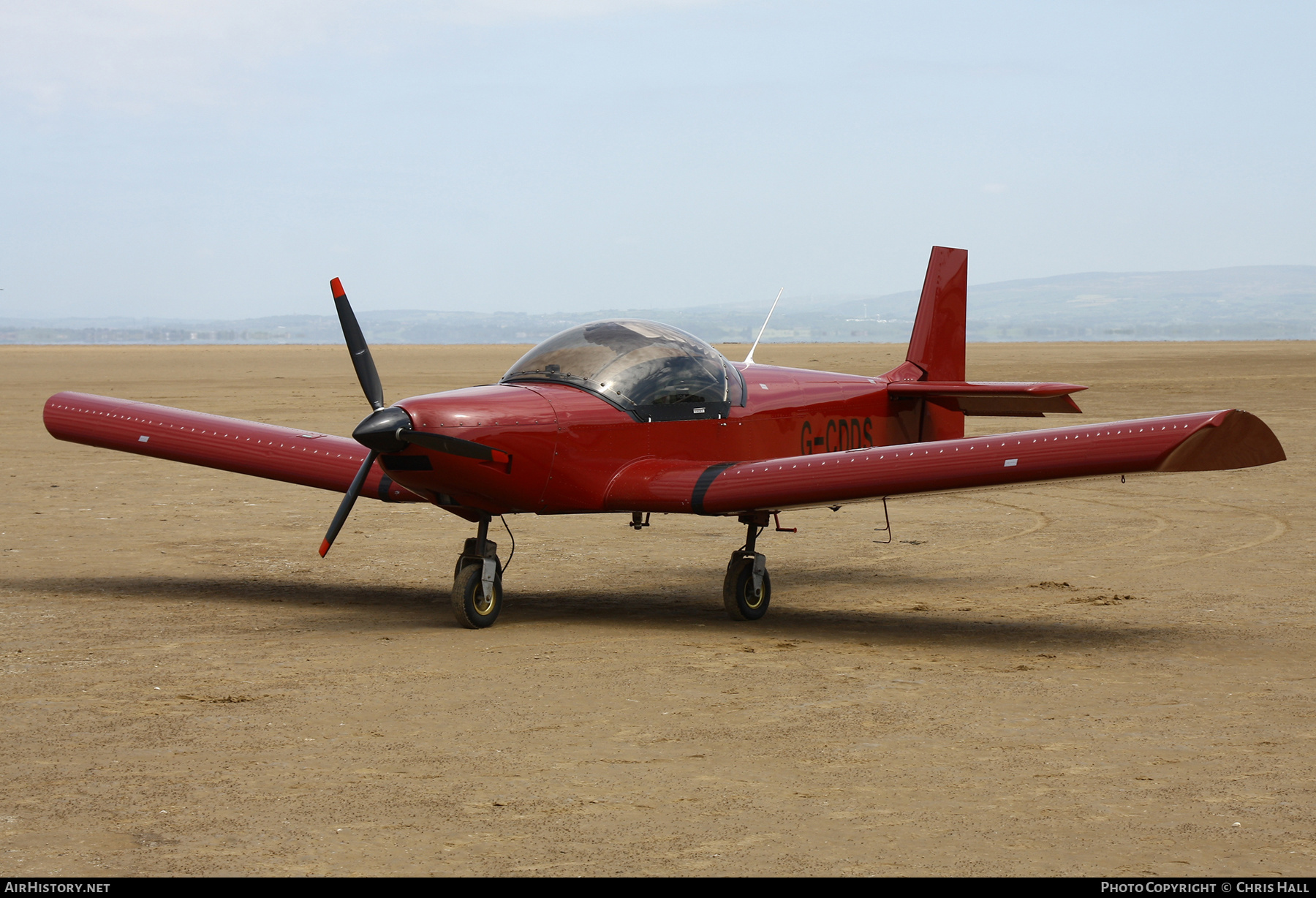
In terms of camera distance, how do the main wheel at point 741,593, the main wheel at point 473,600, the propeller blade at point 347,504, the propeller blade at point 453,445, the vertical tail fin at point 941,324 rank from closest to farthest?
the propeller blade at point 453,445 < the propeller blade at point 347,504 < the main wheel at point 473,600 < the main wheel at point 741,593 < the vertical tail fin at point 941,324

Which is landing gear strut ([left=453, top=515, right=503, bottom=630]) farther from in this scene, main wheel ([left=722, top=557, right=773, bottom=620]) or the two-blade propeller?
main wheel ([left=722, top=557, right=773, bottom=620])

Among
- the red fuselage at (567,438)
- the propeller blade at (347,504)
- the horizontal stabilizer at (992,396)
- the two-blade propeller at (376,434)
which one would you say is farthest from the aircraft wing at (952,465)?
the horizontal stabilizer at (992,396)

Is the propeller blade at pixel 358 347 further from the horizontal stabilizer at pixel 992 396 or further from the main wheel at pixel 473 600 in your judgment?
the horizontal stabilizer at pixel 992 396

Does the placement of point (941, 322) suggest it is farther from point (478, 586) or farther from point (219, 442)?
point (219, 442)

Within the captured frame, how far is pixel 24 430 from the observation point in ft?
96.4

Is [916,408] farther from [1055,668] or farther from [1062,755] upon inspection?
[1062,755]

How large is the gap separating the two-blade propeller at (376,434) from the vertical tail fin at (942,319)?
6350mm

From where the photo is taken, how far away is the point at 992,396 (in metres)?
13.1

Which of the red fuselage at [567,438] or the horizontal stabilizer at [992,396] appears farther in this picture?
the horizontal stabilizer at [992,396]

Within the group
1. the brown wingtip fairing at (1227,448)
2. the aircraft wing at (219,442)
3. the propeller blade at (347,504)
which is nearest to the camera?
the brown wingtip fairing at (1227,448)

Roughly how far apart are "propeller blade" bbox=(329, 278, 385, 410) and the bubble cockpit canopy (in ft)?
3.40

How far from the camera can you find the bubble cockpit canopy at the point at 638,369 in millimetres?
10711

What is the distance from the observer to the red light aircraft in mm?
9266

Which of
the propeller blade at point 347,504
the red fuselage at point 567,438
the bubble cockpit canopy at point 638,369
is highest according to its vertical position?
the bubble cockpit canopy at point 638,369
